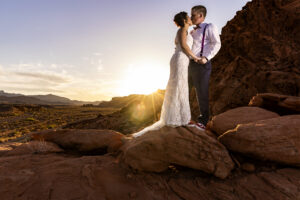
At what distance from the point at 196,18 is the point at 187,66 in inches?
50.8

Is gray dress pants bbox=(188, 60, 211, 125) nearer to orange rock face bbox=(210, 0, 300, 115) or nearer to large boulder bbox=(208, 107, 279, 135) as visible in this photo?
large boulder bbox=(208, 107, 279, 135)

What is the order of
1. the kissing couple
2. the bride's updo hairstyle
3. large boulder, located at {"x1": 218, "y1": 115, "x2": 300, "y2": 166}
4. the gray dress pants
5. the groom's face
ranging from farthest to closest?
the gray dress pants, the groom's face, the kissing couple, the bride's updo hairstyle, large boulder, located at {"x1": 218, "y1": 115, "x2": 300, "y2": 166}

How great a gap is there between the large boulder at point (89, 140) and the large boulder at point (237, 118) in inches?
104

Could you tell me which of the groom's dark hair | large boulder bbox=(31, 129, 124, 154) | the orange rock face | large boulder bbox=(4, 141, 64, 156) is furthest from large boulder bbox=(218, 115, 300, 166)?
large boulder bbox=(4, 141, 64, 156)

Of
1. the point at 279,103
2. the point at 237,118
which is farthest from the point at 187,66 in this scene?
the point at 279,103

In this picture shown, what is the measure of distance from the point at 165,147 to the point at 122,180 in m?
0.99

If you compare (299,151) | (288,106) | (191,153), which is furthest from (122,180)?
(288,106)

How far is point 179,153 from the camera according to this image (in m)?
3.14

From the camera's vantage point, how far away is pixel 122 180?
2871mm

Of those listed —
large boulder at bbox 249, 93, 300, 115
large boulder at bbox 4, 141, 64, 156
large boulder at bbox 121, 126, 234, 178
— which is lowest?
large boulder at bbox 4, 141, 64, 156

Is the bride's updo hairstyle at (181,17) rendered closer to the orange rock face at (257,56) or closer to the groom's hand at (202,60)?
the groom's hand at (202,60)

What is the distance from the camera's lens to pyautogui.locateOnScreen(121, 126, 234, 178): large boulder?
9.87 feet

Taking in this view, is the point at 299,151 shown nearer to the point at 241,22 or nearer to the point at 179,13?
the point at 179,13

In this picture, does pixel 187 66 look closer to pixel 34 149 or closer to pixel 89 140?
pixel 89 140
